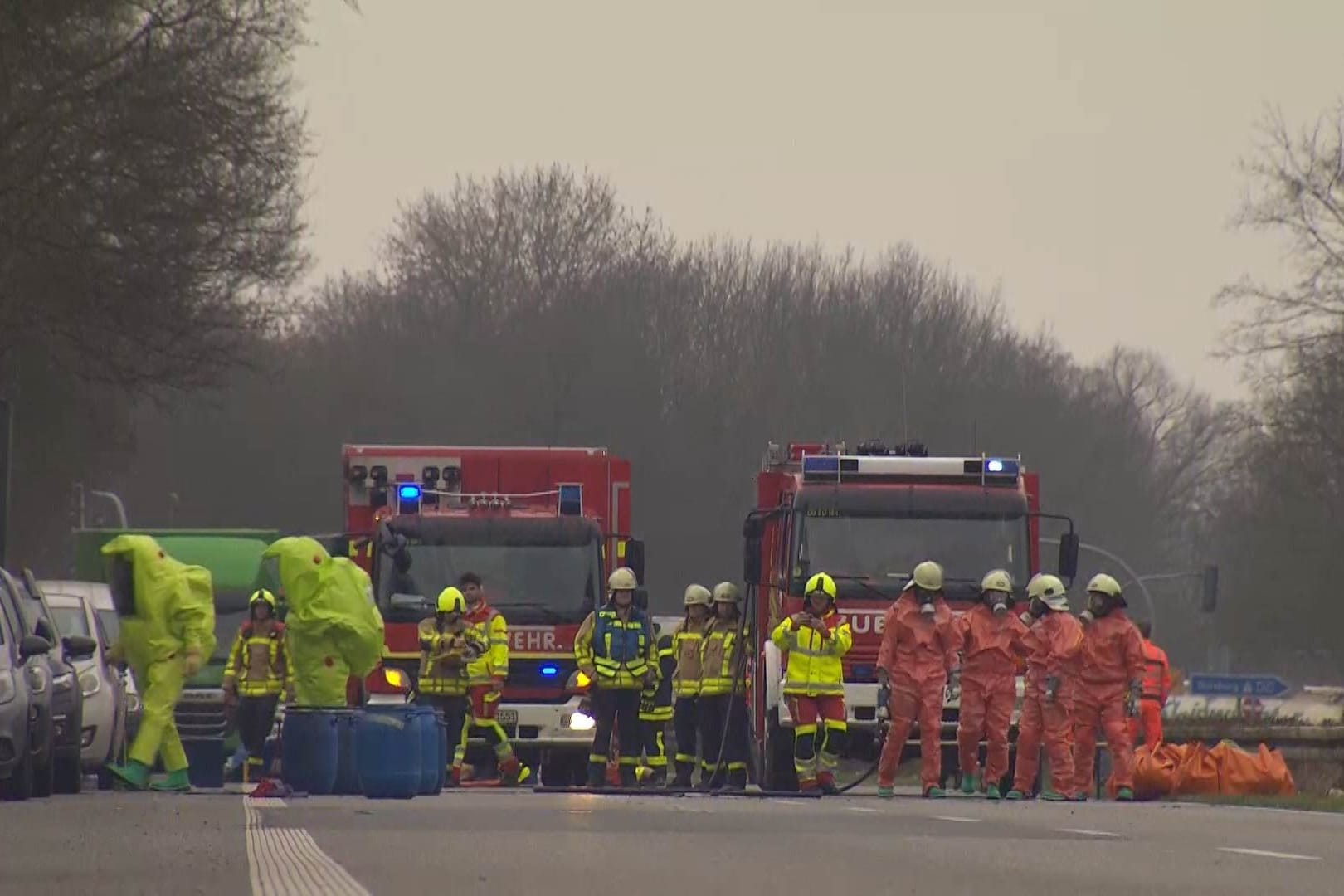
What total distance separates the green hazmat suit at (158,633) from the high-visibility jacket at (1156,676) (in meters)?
9.42

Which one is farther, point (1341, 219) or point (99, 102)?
point (1341, 219)

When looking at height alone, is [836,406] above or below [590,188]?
below

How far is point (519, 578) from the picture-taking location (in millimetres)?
27500

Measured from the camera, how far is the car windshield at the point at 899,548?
25719mm

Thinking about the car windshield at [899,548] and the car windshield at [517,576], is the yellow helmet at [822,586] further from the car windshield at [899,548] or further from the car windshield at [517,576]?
the car windshield at [517,576]

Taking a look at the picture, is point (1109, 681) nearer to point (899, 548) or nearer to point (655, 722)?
point (899, 548)

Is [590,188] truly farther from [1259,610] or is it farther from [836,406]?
[1259,610]

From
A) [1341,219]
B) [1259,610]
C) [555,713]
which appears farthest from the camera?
[1259,610]

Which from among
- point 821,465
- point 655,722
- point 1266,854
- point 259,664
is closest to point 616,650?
point 655,722

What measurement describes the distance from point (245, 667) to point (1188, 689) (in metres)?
35.5

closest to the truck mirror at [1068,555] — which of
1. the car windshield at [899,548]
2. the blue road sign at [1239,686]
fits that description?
the car windshield at [899,548]

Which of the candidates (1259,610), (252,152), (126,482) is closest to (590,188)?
(126,482)

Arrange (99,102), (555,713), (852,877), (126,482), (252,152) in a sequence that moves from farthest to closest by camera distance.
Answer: (126,482), (252,152), (99,102), (555,713), (852,877)

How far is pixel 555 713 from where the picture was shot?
27406 millimetres
